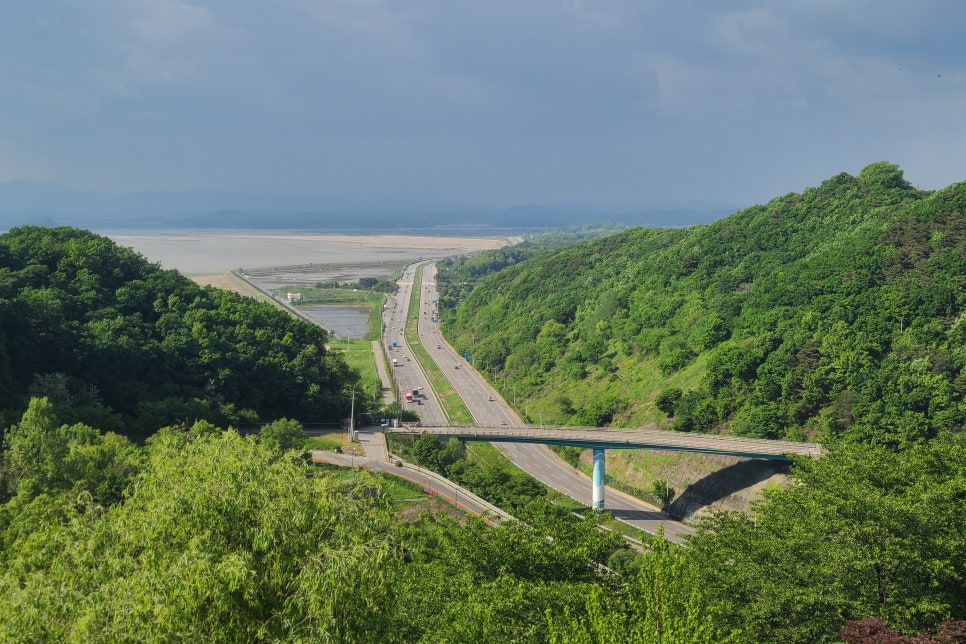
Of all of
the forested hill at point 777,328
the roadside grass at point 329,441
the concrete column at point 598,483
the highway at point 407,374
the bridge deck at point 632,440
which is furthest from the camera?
the highway at point 407,374

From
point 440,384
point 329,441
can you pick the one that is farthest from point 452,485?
point 440,384

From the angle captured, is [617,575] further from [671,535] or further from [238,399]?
[238,399]

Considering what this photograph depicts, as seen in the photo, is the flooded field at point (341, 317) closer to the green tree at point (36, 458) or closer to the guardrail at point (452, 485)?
the guardrail at point (452, 485)

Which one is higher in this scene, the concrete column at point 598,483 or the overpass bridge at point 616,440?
Result: the overpass bridge at point 616,440

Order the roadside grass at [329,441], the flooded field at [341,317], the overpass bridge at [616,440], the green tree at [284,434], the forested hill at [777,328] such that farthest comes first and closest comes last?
the flooded field at [341,317] < the forested hill at [777,328] < the roadside grass at [329,441] < the overpass bridge at [616,440] < the green tree at [284,434]

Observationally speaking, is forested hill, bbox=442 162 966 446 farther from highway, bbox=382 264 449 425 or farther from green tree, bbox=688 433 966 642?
green tree, bbox=688 433 966 642

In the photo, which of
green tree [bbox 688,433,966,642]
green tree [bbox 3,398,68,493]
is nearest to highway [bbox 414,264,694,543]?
green tree [bbox 688,433,966,642]

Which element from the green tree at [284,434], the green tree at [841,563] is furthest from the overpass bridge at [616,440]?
the green tree at [841,563]
